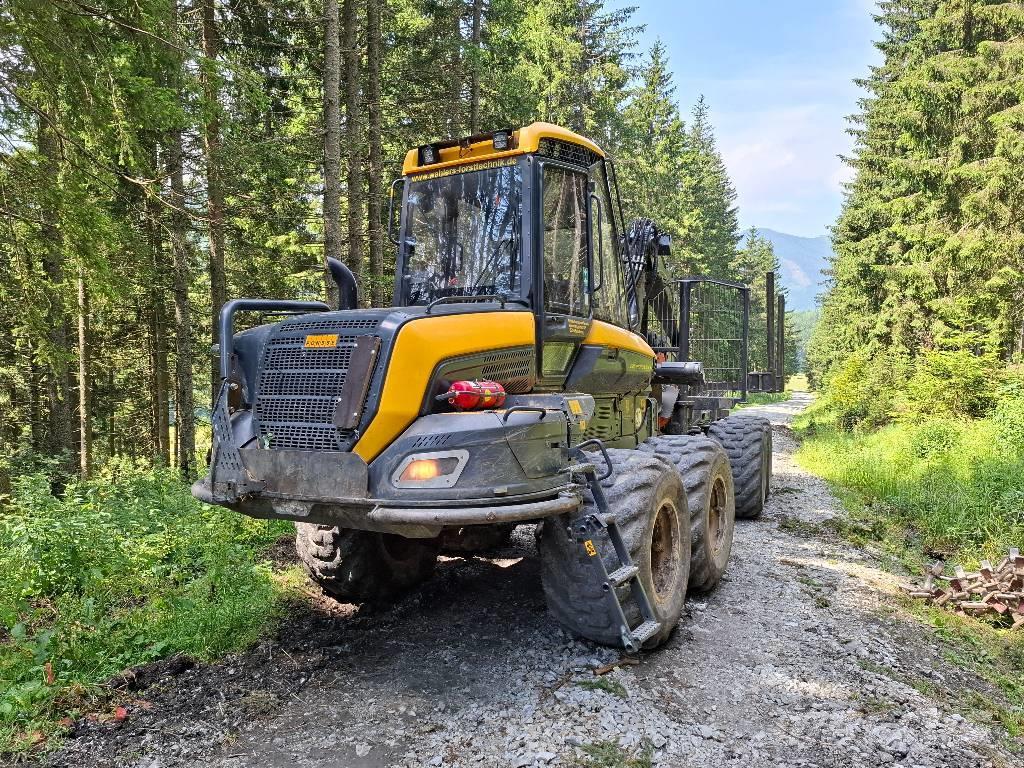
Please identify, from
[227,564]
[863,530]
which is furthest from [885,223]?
[227,564]

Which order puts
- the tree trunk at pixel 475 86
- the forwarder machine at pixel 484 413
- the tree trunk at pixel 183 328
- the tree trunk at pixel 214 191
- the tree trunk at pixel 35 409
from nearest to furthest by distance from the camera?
the forwarder machine at pixel 484 413, the tree trunk at pixel 214 191, the tree trunk at pixel 183 328, the tree trunk at pixel 35 409, the tree trunk at pixel 475 86

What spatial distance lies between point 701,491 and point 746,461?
3186mm

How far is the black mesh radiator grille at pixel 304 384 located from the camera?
3672mm

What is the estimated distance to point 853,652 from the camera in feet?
14.0

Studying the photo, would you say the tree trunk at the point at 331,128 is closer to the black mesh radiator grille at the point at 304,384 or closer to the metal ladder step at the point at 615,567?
the black mesh radiator grille at the point at 304,384

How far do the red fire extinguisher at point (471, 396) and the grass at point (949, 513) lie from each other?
114 inches

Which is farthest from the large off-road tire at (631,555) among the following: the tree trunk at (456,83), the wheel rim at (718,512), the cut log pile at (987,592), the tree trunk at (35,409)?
the tree trunk at (35,409)

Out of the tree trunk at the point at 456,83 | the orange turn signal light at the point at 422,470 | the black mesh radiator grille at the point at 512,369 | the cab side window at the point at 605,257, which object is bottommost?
the orange turn signal light at the point at 422,470

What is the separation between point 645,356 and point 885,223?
18.5m

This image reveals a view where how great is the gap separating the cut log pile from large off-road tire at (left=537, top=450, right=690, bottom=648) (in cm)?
241

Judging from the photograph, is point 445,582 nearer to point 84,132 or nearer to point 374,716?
point 374,716

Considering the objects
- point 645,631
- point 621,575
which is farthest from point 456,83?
point 645,631

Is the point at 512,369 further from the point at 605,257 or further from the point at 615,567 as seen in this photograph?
the point at 605,257

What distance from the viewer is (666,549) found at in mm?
4520
